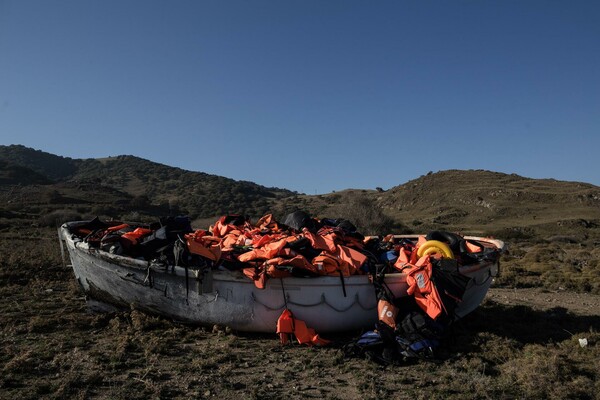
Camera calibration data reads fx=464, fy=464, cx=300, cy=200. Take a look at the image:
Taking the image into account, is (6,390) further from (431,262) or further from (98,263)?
(431,262)

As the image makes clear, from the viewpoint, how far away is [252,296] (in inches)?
229

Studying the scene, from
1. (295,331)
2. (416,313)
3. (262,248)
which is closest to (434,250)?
(416,313)

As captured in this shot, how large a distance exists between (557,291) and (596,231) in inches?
1369

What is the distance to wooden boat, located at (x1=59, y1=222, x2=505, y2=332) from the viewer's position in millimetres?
5742

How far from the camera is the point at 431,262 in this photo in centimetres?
571

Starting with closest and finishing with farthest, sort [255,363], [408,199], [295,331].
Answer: [255,363] → [295,331] → [408,199]

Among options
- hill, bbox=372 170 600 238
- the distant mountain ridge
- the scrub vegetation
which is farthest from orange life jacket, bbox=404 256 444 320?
hill, bbox=372 170 600 238

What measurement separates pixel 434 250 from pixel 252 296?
2490mm

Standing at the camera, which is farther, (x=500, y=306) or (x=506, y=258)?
(x=506, y=258)

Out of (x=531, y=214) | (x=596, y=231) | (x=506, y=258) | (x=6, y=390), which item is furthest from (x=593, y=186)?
(x=6, y=390)

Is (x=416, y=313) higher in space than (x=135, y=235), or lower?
lower

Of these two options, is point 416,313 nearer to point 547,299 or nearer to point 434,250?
point 434,250

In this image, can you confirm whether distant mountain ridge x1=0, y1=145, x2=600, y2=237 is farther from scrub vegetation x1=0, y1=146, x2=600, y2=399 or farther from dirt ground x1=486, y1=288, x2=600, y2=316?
scrub vegetation x1=0, y1=146, x2=600, y2=399

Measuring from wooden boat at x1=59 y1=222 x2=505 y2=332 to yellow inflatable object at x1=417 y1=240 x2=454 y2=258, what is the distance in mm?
288
